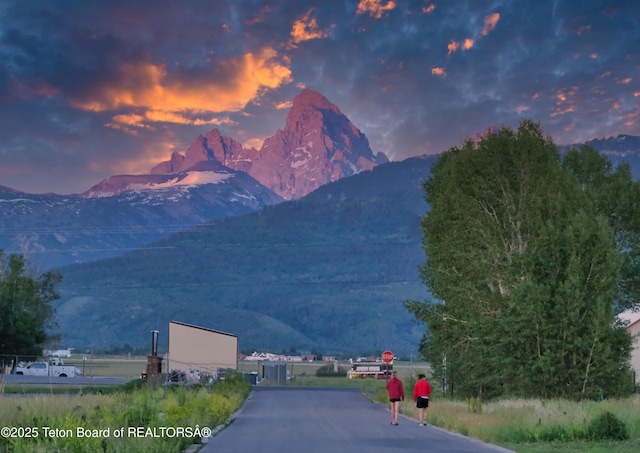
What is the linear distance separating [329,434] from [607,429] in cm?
758

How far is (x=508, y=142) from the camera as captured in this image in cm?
4956

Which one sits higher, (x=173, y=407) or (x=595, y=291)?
(x=595, y=291)

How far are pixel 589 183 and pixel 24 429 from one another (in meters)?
47.9

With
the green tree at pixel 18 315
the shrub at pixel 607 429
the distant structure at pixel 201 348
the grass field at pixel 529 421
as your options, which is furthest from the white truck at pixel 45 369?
the shrub at pixel 607 429

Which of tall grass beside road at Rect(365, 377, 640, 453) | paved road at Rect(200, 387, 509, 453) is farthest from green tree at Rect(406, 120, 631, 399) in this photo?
tall grass beside road at Rect(365, 377, 640, 453)

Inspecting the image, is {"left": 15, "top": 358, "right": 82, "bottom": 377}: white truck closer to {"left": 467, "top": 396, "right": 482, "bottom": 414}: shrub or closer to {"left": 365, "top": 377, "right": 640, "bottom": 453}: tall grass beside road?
{"left": 467, "top": 396, "right": 482, "bottom": 414}: shrub

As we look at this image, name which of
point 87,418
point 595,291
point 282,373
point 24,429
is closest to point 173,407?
point 87,418

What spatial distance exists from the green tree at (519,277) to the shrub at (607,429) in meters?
15.4

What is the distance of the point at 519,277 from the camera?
43.9m

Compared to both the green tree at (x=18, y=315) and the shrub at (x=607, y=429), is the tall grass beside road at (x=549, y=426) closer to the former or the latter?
the shrub at (x=607, y=429)

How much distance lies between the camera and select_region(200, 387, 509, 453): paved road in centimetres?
2250

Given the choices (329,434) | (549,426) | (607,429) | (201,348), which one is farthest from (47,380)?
(607,429)

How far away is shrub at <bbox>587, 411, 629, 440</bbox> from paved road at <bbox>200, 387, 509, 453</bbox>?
10.1ft

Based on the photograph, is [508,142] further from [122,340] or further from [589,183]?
[122,340]
